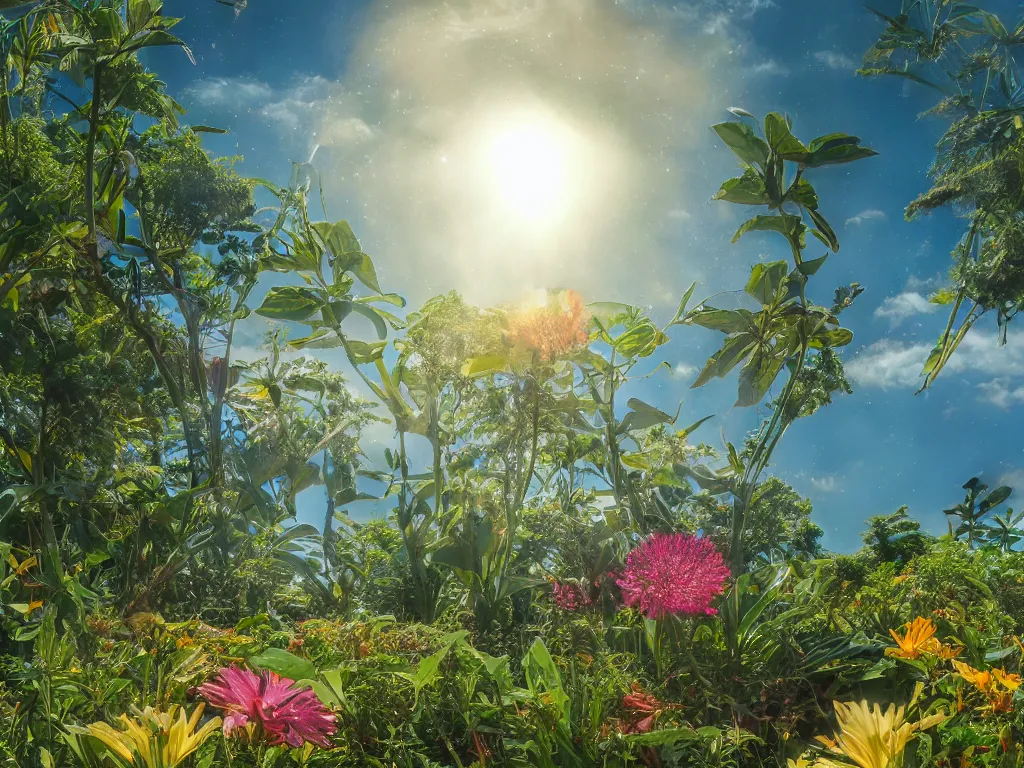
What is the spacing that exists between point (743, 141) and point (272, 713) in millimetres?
1042

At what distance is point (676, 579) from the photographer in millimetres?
748

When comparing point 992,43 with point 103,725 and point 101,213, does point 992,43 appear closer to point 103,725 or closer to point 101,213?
point 101,213

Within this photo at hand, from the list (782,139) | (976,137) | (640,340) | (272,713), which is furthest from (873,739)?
(976,137)

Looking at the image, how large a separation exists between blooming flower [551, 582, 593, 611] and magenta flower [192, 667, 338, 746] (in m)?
0.56

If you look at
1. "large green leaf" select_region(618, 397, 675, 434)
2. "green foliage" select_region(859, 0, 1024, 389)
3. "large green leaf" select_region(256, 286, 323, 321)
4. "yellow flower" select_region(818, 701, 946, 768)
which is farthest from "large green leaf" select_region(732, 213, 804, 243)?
"green foliage" select_region(859, 0, 1024, 389)

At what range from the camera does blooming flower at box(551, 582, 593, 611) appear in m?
1.06

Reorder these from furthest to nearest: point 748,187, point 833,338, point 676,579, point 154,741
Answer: point 833,338, point 748,187, point 676,579, point 154,741

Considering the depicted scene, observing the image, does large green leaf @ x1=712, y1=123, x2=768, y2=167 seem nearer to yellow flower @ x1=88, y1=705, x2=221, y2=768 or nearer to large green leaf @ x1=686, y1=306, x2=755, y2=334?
large green leaf @ x1=686, y1=306, x2=755, y2=334

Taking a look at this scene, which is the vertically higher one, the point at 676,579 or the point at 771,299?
the point at 771,299

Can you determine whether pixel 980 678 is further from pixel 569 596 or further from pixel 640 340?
pixel 640 340

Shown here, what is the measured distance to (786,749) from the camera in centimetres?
66

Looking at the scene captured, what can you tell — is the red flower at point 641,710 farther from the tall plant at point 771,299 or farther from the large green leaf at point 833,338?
the large green leaf at point 833,338

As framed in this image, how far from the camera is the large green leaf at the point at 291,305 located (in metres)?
1.33

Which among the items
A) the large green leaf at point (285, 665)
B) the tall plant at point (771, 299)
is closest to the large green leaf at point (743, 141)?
the tall plant at point (771, 299)
